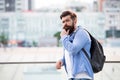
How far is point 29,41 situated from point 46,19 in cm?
39

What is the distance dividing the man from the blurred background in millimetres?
2053

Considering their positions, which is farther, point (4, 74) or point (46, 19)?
point (46, 19)

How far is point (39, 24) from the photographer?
14.0 ft

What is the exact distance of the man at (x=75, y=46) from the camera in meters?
2.03

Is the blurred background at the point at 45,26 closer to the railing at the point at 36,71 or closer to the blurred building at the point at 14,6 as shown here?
the blurred building at the point at 14,6

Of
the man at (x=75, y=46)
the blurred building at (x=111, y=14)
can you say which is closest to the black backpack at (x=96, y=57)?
the man at (x=75, y=46)

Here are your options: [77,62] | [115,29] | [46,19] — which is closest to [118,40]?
[115,29]

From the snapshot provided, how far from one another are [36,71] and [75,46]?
79.2 inches

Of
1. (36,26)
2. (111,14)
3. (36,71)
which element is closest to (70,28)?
(36,71)

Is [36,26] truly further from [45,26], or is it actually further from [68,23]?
[68,23]

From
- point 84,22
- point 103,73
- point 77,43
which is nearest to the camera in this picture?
point 77,43

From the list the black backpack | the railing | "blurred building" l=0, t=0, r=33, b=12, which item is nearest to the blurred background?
"blurred building" l=0, t=0, r=33, b=12

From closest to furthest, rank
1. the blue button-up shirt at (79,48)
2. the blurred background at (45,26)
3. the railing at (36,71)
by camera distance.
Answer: the blue button-up shirt at (79,48)
the railing at (36,71)
the blurred background at (45,26)

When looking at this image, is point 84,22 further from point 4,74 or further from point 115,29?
point 4,74
